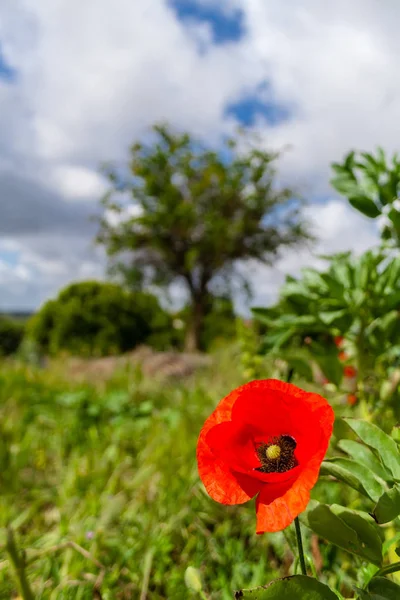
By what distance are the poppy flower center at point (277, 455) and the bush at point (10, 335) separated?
14.0m

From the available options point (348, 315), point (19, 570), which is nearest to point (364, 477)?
point (19, 570)

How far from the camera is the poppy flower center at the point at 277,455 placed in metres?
0.55

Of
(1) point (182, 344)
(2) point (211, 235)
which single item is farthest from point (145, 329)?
(2) point (211, 235)

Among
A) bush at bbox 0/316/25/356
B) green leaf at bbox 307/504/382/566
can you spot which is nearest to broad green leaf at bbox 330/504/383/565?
green leaf at bbox 307/504/382/566

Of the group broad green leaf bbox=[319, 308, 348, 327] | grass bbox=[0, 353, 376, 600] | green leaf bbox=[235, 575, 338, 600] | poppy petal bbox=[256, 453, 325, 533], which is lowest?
grass bbox=[0, 353, 376, 600]

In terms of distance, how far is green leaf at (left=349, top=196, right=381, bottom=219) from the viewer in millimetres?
967

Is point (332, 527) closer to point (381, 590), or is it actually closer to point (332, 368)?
point (381, 590)

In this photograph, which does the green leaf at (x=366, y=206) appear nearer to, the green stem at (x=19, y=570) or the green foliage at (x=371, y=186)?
the green foliage at (x=371, y=186)

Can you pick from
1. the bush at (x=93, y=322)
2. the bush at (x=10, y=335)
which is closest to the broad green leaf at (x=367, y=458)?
the bush at (x=93, y=322)

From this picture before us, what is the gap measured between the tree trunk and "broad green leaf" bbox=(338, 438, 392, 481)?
11.9m

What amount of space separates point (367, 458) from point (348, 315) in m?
0.46

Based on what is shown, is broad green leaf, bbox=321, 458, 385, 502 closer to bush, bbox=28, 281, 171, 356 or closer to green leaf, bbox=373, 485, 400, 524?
green leaf, bbox=373, 485, 400, 524

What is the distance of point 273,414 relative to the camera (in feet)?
1.83

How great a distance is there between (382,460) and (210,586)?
72 centimetres
